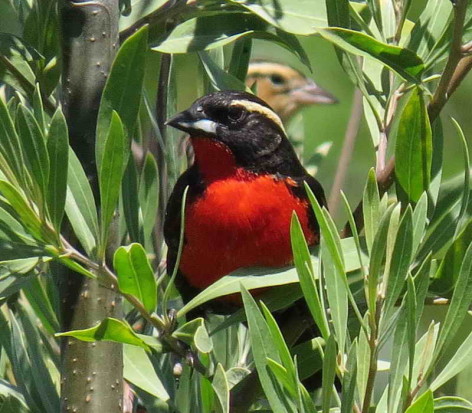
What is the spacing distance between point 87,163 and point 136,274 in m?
0.30

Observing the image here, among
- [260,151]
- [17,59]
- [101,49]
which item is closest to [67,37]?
[101,49]

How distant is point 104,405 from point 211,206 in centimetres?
87

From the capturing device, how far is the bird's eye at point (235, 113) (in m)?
2.53

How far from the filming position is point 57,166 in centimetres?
141

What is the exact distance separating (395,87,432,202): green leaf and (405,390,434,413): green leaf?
0.42 meters

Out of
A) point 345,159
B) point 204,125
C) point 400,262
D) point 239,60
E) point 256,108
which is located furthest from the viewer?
point 345,159

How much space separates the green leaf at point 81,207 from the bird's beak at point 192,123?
64 centimetres

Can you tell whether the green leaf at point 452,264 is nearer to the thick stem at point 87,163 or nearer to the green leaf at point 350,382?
the green leaf at point 350,382

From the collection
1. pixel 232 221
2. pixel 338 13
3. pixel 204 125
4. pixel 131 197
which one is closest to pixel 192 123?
pixel 204 125

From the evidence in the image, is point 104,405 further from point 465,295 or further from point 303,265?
point 465,295

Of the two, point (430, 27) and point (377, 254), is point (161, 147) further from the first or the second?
point (377, 254)

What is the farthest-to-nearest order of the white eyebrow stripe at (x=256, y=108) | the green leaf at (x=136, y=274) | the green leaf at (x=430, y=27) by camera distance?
1. the white eyebrow stripe at (x=256, y=108)
2. the green leaf at (x=430, y=27)
3. the green leaf at (x=136, y=274)

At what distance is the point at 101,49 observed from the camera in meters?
1.63

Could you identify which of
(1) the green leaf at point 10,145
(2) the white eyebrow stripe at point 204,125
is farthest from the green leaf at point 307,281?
(2) the white eyebrow stripe at point 204,125
